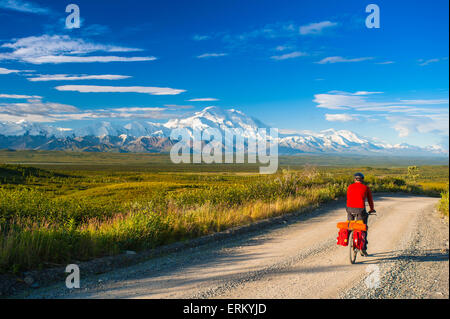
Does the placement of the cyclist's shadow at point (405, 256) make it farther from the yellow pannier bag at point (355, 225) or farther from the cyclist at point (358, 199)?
the yellow pannier bag at point (355, 225)

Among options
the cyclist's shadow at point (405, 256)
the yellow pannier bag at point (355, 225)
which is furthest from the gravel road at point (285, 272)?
the yellow pannier bag at point (355, 225)

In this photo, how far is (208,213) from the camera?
11.6 meters

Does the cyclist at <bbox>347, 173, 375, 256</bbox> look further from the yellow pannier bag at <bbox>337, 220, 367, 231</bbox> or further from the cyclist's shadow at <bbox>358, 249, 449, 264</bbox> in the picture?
the cyclist's shadow at <bbox>358, 249, 449, 264</bbox>

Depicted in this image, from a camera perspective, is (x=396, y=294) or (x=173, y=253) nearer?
(x=396, y=294)

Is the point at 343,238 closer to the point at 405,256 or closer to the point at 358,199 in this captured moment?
the point at 358,199

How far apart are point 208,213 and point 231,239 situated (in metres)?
1.96

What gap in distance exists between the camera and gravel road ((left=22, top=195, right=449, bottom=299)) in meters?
5.45

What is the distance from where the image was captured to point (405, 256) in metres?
7.78

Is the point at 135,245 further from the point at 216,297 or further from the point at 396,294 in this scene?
the point at 396,294

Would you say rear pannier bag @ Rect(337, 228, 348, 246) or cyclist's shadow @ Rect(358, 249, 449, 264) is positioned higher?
rear pannier bag @ Rect(337, 228, 348, 246)

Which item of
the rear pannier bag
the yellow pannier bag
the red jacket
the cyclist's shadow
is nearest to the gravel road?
the cyclist's shadow

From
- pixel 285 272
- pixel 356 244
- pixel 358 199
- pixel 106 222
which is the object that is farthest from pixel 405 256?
pixel 106 222
